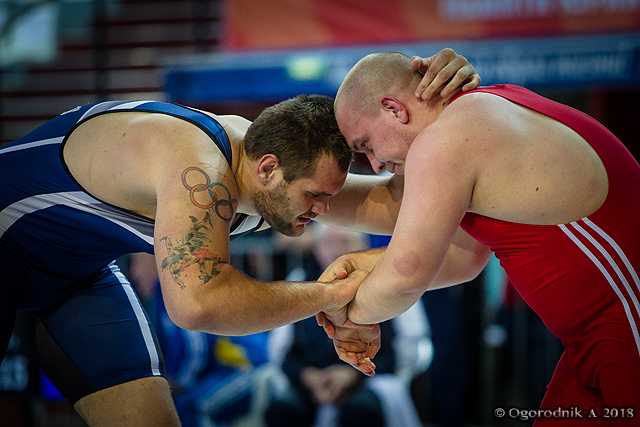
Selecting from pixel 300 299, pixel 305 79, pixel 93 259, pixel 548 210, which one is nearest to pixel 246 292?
pixel 300 299

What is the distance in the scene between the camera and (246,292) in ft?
6.61

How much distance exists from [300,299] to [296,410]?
97.5 inches

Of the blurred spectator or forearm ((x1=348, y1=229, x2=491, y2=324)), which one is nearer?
forearm ((x1=348, y1=229, x2=491, y2=324))

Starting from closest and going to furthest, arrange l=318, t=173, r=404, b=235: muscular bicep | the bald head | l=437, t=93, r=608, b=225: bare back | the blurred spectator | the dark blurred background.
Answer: l=437, t=93, r=608, b=225: bare back
the bald head
l=318, t=173, r=404, b=235: muscular bicep
the blurred spectator
the dark blurred background

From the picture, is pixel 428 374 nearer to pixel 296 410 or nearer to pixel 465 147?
pixel 296 410

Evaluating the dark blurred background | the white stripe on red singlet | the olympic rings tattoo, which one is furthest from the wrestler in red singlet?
the dark blurred background

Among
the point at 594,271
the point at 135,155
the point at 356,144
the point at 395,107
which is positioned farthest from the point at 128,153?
the point at 594,271

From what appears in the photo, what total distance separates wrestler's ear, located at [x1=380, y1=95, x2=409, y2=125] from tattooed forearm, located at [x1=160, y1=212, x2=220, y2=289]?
78cm

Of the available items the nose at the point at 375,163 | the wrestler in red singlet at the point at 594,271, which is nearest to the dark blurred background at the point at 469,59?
the nose at the point at 375,163

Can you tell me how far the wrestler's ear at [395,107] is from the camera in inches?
83.6

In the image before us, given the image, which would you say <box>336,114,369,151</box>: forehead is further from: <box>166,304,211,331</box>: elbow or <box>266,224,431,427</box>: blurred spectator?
<box>266,224,431,427</box>: blurred spectator

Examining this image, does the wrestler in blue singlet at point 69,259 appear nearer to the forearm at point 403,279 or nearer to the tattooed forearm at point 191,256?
the tattooed forearm at point 191,256

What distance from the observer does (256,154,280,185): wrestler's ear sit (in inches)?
90.0

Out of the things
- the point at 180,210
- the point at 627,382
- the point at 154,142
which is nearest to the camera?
the point at 627,382
